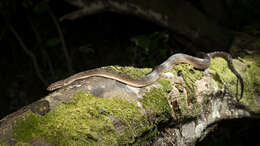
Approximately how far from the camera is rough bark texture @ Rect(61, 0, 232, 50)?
5629 millimetres

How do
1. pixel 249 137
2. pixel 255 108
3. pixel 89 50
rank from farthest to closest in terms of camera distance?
1. pixel 89 50
2. pixel 249 137
3. pixel 255 108

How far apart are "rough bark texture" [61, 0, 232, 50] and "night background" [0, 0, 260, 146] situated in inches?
13.4

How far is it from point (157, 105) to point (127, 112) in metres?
0.42

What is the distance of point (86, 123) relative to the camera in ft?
6.99

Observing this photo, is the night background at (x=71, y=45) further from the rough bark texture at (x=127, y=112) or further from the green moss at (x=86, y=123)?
the green moss at (x=86, y=123)

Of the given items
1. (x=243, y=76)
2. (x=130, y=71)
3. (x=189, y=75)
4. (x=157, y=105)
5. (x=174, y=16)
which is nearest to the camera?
(x=157, y=105)

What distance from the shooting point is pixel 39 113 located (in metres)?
2.11

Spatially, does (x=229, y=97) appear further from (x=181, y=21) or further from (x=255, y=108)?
(x=181, y=21)

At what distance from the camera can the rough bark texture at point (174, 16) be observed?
5.63 metres

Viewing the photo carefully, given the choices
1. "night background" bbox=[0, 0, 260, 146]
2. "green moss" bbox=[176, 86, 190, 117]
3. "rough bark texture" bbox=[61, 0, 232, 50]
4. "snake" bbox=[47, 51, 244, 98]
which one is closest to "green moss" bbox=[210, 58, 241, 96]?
"snake" bbox=[47, 51, 244, 98]

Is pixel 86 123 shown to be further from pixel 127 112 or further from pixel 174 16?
pixel 174 16

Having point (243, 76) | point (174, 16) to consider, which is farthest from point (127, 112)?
point (174, 16)

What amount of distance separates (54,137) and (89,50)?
207 inches

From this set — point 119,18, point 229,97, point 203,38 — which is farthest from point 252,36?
point 119,18
